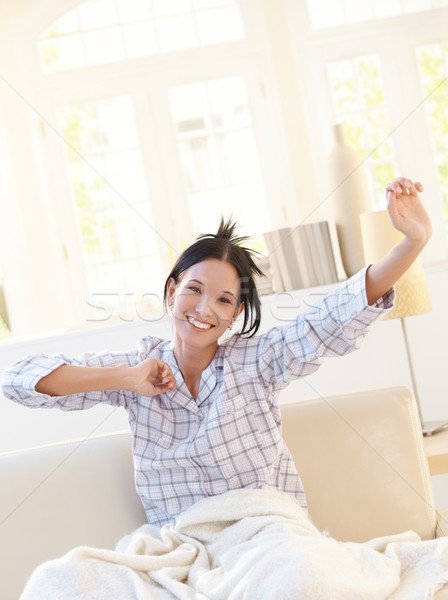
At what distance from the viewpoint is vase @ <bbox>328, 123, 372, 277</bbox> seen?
10.1 ft

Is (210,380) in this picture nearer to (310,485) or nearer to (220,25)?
(310,485)

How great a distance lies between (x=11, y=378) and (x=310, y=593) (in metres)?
0.79

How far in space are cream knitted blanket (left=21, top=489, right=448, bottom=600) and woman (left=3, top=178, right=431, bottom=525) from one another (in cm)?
7

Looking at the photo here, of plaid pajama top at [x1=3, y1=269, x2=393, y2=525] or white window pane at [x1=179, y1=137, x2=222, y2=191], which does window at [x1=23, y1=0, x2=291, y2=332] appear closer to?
white window pane at [x1=179, y1=137, x2=222, y2=191]

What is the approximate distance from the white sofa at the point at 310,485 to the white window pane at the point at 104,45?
386 cm

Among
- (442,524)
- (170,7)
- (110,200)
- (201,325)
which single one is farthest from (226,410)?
(170,7)

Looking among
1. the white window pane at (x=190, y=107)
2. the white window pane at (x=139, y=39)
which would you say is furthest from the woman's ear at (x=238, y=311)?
the white window pane at (x=139, y=39)

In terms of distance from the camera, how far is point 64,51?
5305 mm

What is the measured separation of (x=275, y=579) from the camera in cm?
141

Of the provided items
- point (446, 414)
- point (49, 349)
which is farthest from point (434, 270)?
point (49, 349)

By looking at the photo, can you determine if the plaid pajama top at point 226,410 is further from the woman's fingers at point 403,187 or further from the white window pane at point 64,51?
the white window pane at point 64,51

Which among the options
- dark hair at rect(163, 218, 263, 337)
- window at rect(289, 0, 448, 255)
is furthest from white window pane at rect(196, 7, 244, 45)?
dark hair at rect(163, 218, 263, 337)

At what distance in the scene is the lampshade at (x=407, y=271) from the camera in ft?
8.57

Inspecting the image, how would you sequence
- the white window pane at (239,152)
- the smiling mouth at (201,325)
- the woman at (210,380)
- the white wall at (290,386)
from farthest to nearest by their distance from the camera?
the white window pane at (239,152), the white wall at (290,386), the smiling mouth at (201,325), the woman at (210,380)
